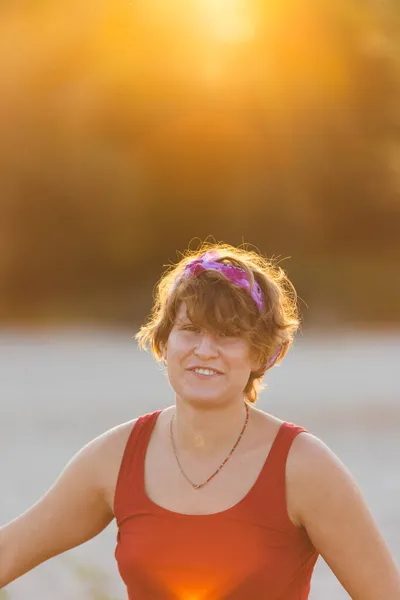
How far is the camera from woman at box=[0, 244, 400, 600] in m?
2.04

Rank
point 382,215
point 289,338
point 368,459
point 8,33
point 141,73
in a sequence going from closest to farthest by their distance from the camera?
point 289,338, point 368,459, point 8,33, point 141,73, point 382,215

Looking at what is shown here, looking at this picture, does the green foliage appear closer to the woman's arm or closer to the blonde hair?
the blonde hair

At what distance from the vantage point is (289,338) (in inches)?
88.7

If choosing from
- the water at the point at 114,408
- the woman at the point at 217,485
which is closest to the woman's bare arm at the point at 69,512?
the woman at the point at 217,485

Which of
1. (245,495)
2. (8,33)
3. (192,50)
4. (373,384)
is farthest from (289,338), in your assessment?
(8,33)

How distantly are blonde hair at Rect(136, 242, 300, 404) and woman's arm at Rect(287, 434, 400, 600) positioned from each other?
0.29 meters

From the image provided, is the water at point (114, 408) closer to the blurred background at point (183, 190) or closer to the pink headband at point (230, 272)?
the blurred background at point (183, 190)

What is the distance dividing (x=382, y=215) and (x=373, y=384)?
451 centimetres

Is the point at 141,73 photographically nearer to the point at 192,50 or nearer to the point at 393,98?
the point at 192,50

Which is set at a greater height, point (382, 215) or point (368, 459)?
point (382, 215)

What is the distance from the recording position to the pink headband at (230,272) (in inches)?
85.2

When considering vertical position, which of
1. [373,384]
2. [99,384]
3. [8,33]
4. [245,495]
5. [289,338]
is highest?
[8,33]

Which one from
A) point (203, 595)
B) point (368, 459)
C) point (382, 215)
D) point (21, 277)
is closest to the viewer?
point (203, 595)

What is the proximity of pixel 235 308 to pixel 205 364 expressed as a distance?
14 cm
